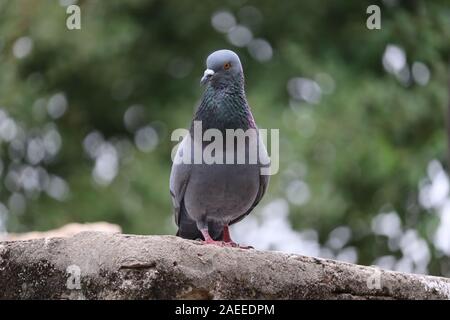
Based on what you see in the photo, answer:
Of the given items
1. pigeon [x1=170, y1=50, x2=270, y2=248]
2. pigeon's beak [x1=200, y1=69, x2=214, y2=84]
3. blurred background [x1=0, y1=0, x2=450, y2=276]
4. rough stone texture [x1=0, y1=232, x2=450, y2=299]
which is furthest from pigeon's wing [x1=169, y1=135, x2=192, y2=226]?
blurred background [x1=0, y1=0, x2=450, y2=276]

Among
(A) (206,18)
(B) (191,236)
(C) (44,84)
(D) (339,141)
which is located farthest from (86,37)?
(B) (191,236)

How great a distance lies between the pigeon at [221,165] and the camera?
4.69 m

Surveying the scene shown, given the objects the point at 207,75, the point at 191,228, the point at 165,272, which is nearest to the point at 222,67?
the point at 207,75

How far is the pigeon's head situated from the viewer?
473cm

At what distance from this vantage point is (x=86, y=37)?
401 inches

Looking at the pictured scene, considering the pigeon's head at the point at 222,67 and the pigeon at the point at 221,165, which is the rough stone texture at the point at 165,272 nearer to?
the pigeon at the point at 221,165

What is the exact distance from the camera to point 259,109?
9445 mm

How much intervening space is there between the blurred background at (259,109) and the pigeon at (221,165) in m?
4.36

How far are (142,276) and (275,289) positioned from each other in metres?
0.64

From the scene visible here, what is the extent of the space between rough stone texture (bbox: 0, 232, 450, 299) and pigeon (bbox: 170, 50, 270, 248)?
0.77m

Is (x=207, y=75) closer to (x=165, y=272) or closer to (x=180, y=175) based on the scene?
(x=180, y=175)
